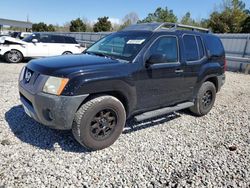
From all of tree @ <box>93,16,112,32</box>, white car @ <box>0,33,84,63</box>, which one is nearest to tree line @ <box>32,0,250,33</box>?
tree @ <box>93,16,112,32</box>

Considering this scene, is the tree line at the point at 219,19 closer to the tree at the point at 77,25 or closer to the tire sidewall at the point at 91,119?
the tree at the point at 77,25

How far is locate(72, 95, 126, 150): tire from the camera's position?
3.33m

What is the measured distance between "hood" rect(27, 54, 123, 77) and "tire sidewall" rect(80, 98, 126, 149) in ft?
1.86

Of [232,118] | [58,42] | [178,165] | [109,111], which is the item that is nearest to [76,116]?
[109,111]

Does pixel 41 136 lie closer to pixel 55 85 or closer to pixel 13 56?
pixel 55 85

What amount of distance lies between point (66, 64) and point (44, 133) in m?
1.35

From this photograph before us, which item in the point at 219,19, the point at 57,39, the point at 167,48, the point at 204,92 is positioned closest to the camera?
the point at 167,48

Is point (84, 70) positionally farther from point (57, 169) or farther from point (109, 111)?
point (57, 169)

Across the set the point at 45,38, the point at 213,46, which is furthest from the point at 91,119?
the point at 45,38

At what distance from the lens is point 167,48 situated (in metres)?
4.34

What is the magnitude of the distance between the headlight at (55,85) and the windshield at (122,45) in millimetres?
1193

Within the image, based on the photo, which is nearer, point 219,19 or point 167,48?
point 167,48

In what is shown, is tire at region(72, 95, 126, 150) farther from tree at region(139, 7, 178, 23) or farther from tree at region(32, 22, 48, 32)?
tree at region(32, 22, 48, 32)

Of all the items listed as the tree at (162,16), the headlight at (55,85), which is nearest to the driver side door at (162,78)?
the headlight at (55,85)
